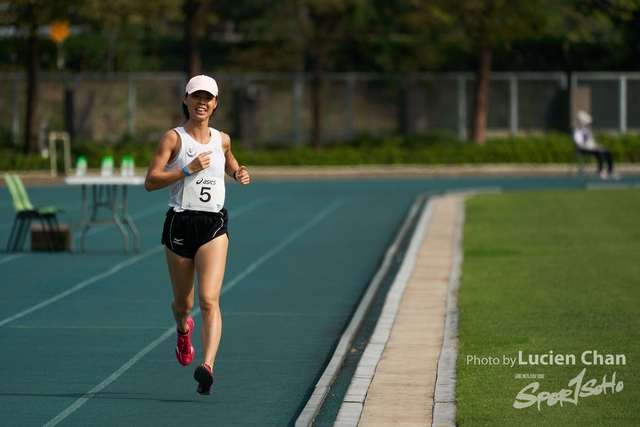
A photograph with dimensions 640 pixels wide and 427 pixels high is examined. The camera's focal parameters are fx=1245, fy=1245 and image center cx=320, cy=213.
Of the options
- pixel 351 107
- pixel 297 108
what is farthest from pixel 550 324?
pixel 351 107

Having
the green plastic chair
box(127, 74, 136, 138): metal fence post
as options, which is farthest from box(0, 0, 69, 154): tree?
the green plastic chair

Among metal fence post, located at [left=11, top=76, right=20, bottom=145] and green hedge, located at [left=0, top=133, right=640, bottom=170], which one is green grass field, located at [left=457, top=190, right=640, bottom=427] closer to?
green hedge, located at [left=0, top=133, right=640, bottom=170]

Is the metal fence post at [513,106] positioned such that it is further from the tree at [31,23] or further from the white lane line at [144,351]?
the white lane line at [144,351]

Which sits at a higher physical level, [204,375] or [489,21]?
[489,21]

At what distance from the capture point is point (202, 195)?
789 centimetres

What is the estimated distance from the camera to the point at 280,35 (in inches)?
1647

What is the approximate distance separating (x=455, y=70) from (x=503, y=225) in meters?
25.5

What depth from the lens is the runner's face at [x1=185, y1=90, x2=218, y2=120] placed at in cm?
783

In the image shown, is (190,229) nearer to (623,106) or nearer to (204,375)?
(204,375)

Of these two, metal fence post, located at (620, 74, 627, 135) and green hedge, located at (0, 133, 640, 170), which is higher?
metal fence post, located at (620, 74, 627, 135)

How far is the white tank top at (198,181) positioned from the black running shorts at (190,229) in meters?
0.05

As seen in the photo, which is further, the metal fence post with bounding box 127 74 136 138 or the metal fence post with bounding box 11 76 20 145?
the metal fence post with bounding box 127 74 136 138

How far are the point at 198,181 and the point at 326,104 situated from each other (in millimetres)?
35280

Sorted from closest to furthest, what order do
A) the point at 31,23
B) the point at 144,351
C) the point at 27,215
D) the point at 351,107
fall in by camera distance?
the point at 144,351 → the point at 27,215 → the point at 31,23 → the point at 351,107
